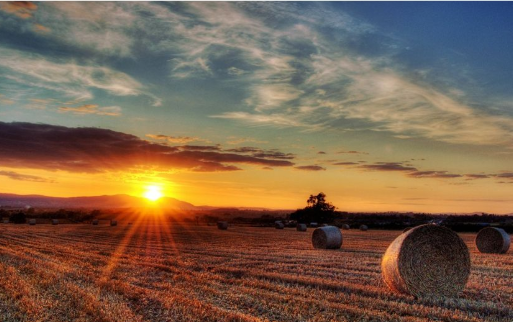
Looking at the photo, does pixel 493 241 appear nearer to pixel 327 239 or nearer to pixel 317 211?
pixel 327 239

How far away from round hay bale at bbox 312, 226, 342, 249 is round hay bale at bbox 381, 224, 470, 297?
10879 mm

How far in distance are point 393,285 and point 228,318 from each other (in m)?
5.46

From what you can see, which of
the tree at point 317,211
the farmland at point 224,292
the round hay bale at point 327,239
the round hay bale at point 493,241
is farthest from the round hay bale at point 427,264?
the tree at point 317,211

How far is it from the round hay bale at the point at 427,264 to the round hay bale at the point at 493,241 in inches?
485

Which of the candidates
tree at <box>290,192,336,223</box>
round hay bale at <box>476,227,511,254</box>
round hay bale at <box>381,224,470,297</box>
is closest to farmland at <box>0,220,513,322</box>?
round hay bale at <box>381,224,470,297</box>

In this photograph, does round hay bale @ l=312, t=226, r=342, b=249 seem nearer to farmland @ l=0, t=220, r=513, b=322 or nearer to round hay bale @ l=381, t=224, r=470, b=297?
farmland @ l=0, t=220, r=513, b=322

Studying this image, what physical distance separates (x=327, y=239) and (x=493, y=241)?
28.9 ft

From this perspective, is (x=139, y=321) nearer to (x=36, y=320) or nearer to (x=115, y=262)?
(x=36, y=320)

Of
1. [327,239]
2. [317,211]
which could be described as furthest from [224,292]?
[317,211]

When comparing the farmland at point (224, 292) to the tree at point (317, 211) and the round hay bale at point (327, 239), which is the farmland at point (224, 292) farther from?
the tree at point (317, 211)

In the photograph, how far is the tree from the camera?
3364 inches

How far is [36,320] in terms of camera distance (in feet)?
27.7

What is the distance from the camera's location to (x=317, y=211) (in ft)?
284

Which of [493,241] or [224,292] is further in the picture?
[493,241]
